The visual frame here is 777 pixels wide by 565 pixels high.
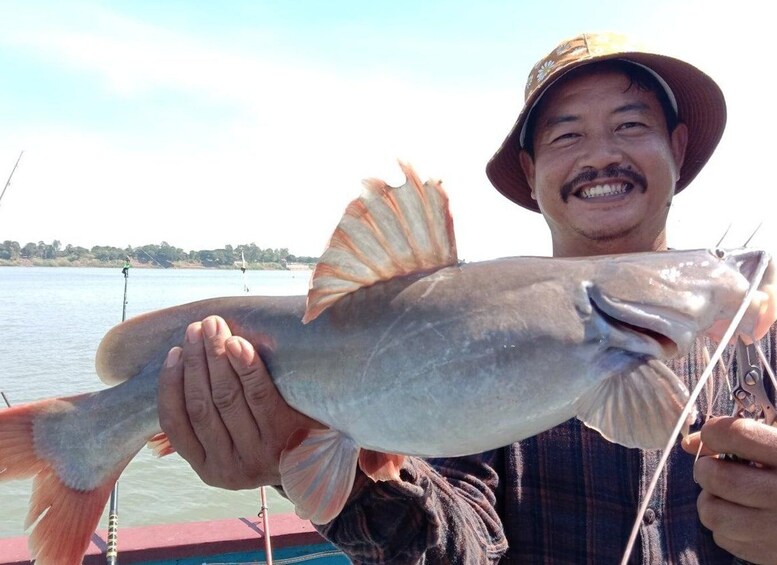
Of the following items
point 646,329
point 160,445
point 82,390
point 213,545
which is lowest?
point 82,390

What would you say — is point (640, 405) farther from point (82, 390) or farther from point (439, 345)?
point (82, 390)

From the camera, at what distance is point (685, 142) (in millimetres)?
3250

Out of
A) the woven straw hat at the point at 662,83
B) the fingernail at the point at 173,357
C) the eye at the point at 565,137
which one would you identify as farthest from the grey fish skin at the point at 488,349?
the woven straw hat at the point at 662,83

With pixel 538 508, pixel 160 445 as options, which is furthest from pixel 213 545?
pixel 538 508

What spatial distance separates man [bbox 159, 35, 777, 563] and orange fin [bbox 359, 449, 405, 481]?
5cm

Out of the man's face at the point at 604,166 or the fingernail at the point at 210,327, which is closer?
the fingernail at the point at 210,327

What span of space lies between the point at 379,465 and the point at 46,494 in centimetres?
112

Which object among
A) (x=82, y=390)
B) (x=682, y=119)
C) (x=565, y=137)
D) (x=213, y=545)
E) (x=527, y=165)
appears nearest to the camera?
(x=565, y=137)

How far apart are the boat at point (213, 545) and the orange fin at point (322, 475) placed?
7.05 ft

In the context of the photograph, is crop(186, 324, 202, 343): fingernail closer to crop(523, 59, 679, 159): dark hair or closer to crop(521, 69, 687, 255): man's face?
crop(521, 69, 687, 255): man's face

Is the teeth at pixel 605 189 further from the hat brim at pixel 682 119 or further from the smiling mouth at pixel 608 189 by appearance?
the hat brim at pixel 682 119

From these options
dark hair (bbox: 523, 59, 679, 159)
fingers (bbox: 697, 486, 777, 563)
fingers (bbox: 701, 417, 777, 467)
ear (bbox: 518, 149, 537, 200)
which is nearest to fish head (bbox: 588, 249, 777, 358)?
fingers (bbox: 701, 417, 777, 467)

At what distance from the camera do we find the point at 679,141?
319cm

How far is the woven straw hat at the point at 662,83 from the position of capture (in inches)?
112
